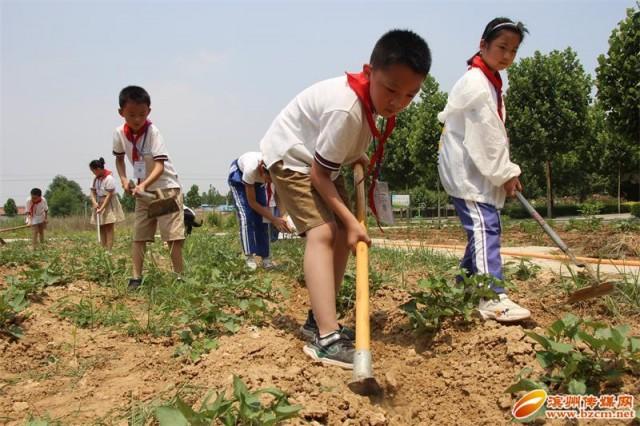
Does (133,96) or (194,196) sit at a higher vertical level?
(194,196)

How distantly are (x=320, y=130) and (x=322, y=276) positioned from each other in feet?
2.05

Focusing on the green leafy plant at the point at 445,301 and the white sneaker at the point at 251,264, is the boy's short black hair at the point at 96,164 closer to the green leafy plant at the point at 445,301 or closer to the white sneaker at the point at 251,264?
the white sneaker at the point at 251,264

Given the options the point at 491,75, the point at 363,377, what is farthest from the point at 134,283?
the point at 491,75

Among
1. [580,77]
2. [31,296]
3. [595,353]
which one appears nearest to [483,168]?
[595,353]

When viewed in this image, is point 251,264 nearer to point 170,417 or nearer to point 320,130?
point 320,130

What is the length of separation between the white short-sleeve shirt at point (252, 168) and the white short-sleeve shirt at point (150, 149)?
68 cm

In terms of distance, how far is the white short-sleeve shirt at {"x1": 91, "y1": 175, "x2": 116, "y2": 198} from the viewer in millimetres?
7469

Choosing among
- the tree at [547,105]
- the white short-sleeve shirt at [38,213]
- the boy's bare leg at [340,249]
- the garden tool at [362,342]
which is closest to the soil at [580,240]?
the boy's bare leg at [340,249]

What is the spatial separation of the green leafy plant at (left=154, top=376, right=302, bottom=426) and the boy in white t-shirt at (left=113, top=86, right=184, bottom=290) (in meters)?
2.40

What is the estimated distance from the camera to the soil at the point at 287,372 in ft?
5.60

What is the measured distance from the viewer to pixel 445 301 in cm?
232

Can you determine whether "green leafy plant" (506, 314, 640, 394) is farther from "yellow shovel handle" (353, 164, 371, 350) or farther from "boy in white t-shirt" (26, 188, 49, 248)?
"boy in white t-shirt" (26, 188, 49, 248)

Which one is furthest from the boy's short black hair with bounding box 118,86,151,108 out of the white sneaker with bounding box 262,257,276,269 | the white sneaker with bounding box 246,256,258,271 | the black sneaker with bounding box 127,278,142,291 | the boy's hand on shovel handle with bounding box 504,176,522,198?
the boy's hand on shovel handle with bounding box 504,176,522,198

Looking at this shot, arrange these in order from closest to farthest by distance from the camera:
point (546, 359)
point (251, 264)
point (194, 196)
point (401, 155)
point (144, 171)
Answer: point (546, 359)
point (144, 171)
point (251, 264)
point (401, 155)
point (194, 196)
